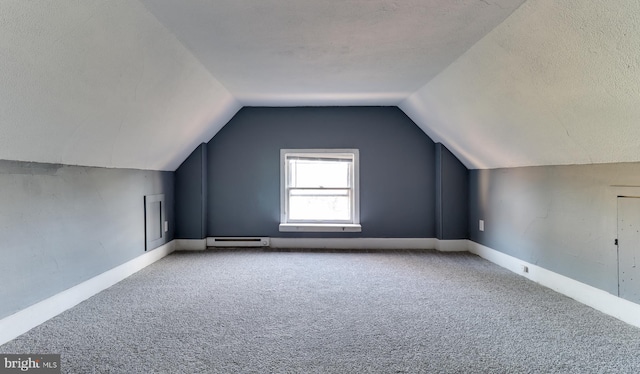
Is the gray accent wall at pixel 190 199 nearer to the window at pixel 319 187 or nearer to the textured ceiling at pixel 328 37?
the window at pixel 319 187

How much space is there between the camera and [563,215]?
329 cm

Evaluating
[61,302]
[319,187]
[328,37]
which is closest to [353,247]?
[319,187]

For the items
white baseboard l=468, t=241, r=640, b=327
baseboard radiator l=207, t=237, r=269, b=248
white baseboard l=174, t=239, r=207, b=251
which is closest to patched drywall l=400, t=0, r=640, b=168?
white baseboard l=468, t=241, r=640, b=327

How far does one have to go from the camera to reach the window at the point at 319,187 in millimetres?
5383

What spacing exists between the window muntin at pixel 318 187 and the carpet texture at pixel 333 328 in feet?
5.35

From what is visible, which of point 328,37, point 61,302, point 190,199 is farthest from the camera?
point 190,199

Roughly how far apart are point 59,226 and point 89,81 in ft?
4.28

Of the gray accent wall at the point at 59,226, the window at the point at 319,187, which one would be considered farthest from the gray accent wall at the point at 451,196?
the gray accent wall at the point at 59,226

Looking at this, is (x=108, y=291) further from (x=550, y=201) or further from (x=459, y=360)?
(x=550, y=201)

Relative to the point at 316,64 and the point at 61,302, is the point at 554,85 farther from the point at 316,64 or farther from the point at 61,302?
the point at 61,302

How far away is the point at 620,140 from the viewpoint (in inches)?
98.5

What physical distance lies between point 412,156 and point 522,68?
278 centimetres

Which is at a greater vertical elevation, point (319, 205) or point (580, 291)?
point (319, 205)

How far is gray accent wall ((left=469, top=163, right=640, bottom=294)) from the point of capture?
9.23 ft
